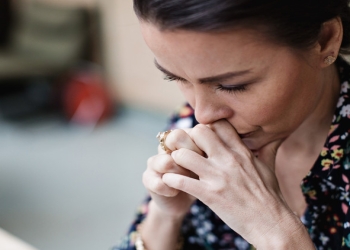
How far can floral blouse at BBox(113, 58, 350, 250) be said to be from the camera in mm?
1035

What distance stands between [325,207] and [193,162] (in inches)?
13.3

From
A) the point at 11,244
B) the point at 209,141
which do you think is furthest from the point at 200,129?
the point at 11,244

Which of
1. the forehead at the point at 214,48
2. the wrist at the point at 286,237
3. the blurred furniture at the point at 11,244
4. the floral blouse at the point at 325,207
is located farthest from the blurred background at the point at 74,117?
the forehead at the point at 214,48

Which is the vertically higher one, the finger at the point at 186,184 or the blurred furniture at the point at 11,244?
the finger at the point at 186,184

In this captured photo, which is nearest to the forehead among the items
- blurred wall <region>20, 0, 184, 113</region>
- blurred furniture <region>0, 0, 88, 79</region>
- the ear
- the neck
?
the ear

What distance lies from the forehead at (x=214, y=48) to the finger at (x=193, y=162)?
181mm

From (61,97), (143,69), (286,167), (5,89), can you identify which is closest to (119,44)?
(143,69)

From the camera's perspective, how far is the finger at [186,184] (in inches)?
37.2

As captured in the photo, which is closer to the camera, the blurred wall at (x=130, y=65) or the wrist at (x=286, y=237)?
the wrist at (x=286, y=237)

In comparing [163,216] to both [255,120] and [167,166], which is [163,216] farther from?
[255,120]

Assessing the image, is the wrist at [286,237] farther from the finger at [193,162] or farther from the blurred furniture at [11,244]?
the blurred furniture at [11,244]

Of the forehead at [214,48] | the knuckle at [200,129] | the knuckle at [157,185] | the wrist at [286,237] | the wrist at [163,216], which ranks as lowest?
the wrist at [163,216]

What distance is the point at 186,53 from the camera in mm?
835

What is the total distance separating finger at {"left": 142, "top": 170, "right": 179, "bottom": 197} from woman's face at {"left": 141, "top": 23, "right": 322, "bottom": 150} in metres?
0.16
